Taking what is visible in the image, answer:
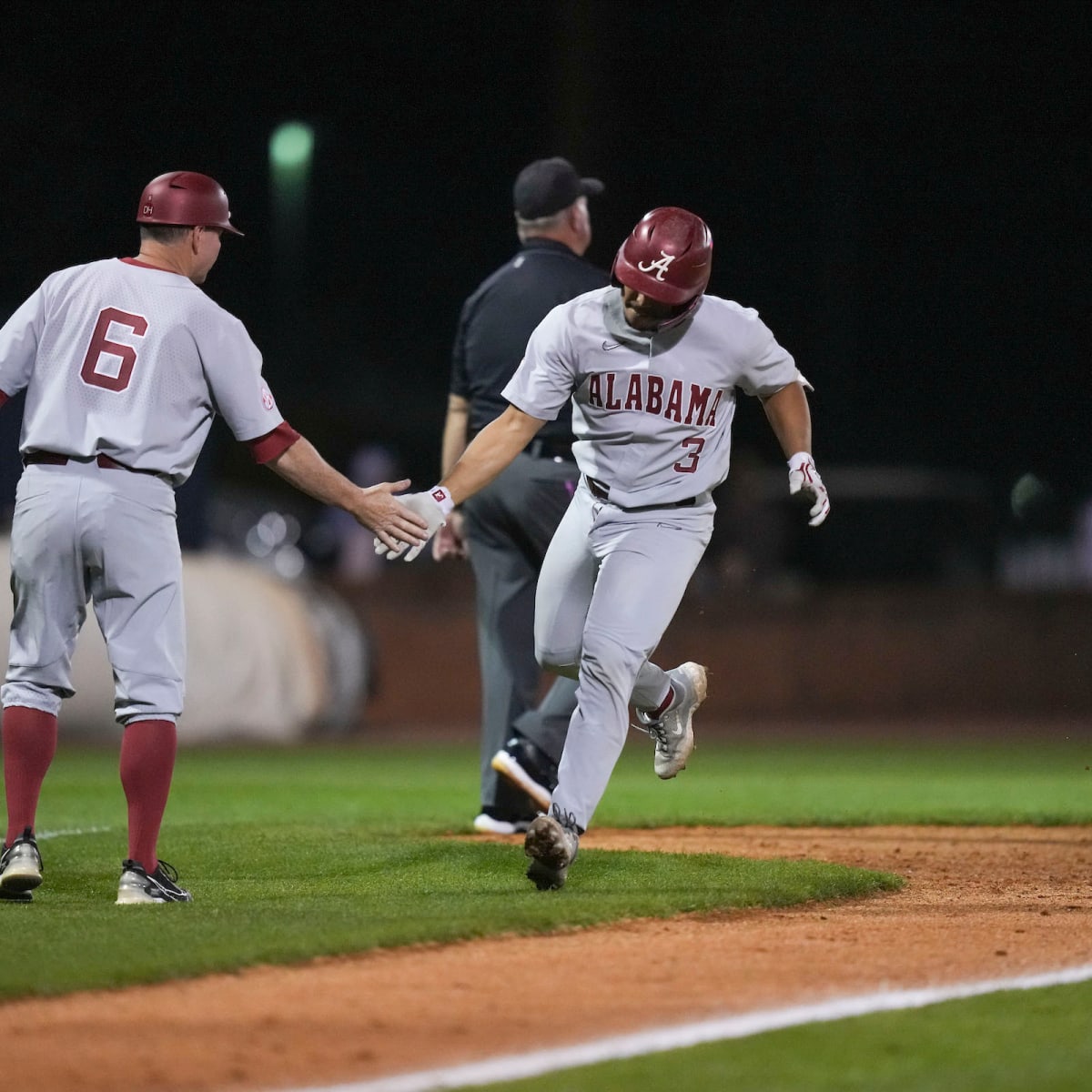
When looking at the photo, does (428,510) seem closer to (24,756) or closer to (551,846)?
(551,846)

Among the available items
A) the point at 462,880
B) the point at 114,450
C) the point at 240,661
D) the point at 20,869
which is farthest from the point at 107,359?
the point at 240,661

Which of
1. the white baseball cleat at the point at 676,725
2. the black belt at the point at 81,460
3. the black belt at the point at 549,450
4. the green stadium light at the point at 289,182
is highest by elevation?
the green stadium light at the point at 289,182

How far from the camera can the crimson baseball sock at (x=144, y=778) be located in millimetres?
5730

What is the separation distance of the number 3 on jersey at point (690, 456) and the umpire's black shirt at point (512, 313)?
1.52m

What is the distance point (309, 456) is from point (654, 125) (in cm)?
2466

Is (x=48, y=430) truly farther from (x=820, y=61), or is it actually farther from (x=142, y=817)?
(x=820, y=61)

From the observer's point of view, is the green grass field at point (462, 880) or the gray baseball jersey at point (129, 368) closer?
the green grass field at point (462, 880)

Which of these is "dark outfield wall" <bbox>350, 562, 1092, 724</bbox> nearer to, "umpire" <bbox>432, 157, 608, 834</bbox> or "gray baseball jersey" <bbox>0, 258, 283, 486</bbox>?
"umpire" <bbox>432, 157, 608, 834</bbox>

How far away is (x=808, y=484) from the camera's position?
6.37m

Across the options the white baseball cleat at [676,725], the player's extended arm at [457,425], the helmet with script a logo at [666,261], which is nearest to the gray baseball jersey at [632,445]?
the helmet with script a logo at [666,261]

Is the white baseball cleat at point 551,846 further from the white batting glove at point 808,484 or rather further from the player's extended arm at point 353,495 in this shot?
the white batting glove at point 808,484

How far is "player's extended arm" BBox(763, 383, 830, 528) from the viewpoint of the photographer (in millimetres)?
6391

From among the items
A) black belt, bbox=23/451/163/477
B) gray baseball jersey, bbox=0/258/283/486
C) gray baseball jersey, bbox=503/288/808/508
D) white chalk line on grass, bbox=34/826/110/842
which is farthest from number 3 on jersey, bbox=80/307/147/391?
white chalk line on grass, bbox=34/826/110/842

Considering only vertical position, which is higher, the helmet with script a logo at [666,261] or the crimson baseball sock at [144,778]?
the helmet with script a logo at [666,261]
